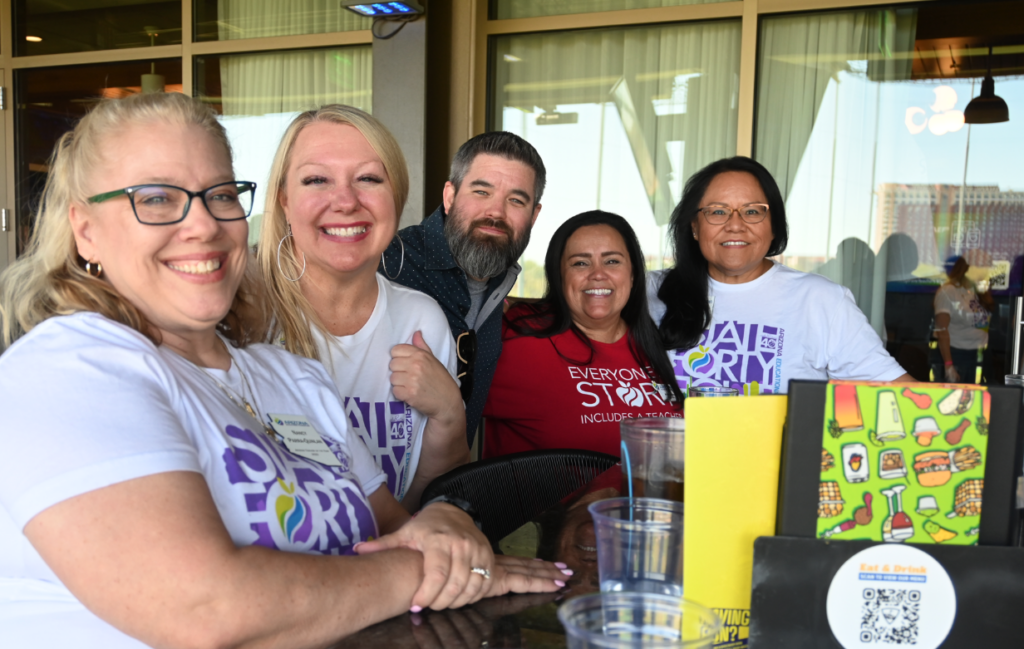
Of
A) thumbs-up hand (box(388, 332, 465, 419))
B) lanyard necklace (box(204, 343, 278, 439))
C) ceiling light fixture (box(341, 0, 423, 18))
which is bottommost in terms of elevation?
thumbs-up hand (box(388, 332, 465, 419))

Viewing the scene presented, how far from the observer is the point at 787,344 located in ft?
8.63

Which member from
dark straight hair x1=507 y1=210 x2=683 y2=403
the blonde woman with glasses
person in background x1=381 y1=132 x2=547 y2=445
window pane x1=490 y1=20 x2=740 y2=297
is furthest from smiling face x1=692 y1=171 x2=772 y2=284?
the blonde woman with glasses

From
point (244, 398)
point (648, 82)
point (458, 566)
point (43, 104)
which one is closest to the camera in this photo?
point (458, 566)

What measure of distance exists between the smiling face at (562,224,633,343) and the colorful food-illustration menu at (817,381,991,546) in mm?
1922

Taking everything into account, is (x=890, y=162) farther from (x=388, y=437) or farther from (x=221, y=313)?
(x=221, y=313)

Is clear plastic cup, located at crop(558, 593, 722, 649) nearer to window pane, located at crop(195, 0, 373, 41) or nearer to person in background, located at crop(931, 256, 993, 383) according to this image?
person in background, located at crop(931, 256, 993, 383)

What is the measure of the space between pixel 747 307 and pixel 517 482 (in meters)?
1.19

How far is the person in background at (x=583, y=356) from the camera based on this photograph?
2467 millimetres

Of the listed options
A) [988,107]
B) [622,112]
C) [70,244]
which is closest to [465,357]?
[70,244]

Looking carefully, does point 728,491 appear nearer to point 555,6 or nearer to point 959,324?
point 959,324

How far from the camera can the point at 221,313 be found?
1131mm

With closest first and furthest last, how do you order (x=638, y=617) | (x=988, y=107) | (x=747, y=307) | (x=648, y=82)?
(x=638, y=617)
(x=747, y=307)
(x=988, y=107)
(x=648, y=82)

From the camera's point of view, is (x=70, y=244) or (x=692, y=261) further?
(x=692, y=261)

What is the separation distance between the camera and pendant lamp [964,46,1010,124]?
13.3 ft
